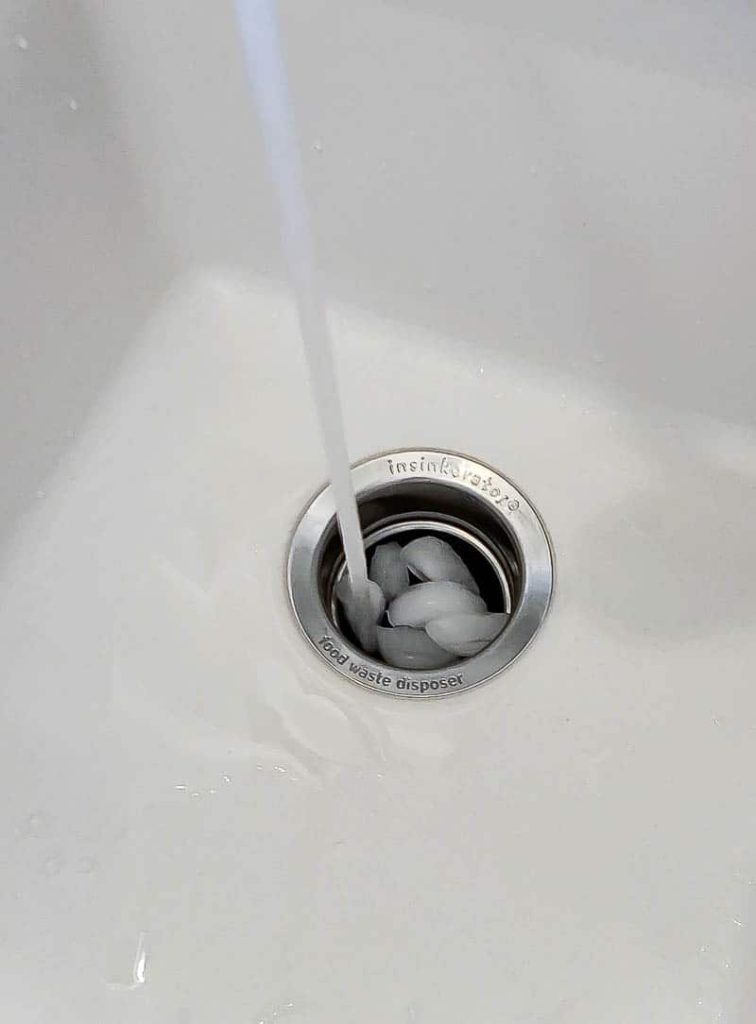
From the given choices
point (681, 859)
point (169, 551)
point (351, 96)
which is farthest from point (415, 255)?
point (681, 859)

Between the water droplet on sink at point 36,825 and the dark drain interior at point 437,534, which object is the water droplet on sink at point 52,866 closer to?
the water droplet on sink at point 36,825

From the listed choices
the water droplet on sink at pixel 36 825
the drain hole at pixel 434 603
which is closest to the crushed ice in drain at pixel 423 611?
the drain hole at pixel 434 603

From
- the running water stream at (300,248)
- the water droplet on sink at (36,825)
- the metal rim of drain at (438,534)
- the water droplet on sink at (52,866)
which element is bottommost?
the water droplet on sink at (52,866)

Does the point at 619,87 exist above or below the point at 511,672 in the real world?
above

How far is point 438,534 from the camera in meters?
0.56

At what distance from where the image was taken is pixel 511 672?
47cm

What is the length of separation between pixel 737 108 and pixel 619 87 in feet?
0.15

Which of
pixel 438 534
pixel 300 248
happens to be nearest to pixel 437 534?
pixel 438 534

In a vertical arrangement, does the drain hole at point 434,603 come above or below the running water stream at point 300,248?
below

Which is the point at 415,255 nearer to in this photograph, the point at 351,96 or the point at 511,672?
the point at 351,96

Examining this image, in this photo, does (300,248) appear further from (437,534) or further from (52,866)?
(52,866)

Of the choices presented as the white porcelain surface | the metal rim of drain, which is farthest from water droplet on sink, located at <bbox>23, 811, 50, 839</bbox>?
the metal rim of drain

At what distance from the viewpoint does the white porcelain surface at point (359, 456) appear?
1.32 feet

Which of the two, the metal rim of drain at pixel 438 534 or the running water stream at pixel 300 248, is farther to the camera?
the metal rim of drain at pixel 438 534
